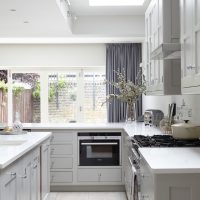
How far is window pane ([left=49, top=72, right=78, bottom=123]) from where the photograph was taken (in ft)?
21.4

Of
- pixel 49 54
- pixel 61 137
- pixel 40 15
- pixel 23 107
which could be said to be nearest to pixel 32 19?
pixel 40 15

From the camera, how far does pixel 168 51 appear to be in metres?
2.82

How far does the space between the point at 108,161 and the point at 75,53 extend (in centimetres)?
215

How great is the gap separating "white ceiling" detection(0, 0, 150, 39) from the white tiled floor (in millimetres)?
2357

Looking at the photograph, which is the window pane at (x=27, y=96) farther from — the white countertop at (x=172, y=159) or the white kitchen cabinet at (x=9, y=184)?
the white countertop at (x=172, y=159)

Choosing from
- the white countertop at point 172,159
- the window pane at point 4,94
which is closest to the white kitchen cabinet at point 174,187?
the white countertop at point 172,159

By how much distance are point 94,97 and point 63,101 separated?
58 centimetres

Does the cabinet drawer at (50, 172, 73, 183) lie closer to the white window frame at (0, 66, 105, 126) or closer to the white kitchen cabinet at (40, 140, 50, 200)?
the white kitchen cabinet at (40, 140, 50, 200)

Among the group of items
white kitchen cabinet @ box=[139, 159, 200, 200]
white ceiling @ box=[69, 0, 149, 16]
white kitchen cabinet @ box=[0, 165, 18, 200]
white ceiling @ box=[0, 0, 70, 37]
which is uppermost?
white ceiling @ box=[69, 0, 149, 16]

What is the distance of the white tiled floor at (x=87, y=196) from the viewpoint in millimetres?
4859

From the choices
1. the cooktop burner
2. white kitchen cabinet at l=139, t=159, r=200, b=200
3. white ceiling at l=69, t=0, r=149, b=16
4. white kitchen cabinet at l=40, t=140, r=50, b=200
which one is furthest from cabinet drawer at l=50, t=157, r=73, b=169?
white kitchen cabinet at l=139, t=159, r=200, b=200

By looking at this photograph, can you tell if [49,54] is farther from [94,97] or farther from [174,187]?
[174,187]

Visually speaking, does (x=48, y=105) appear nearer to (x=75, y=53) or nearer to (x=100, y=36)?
(x=75, y=53)

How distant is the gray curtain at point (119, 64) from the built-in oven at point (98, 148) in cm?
102
